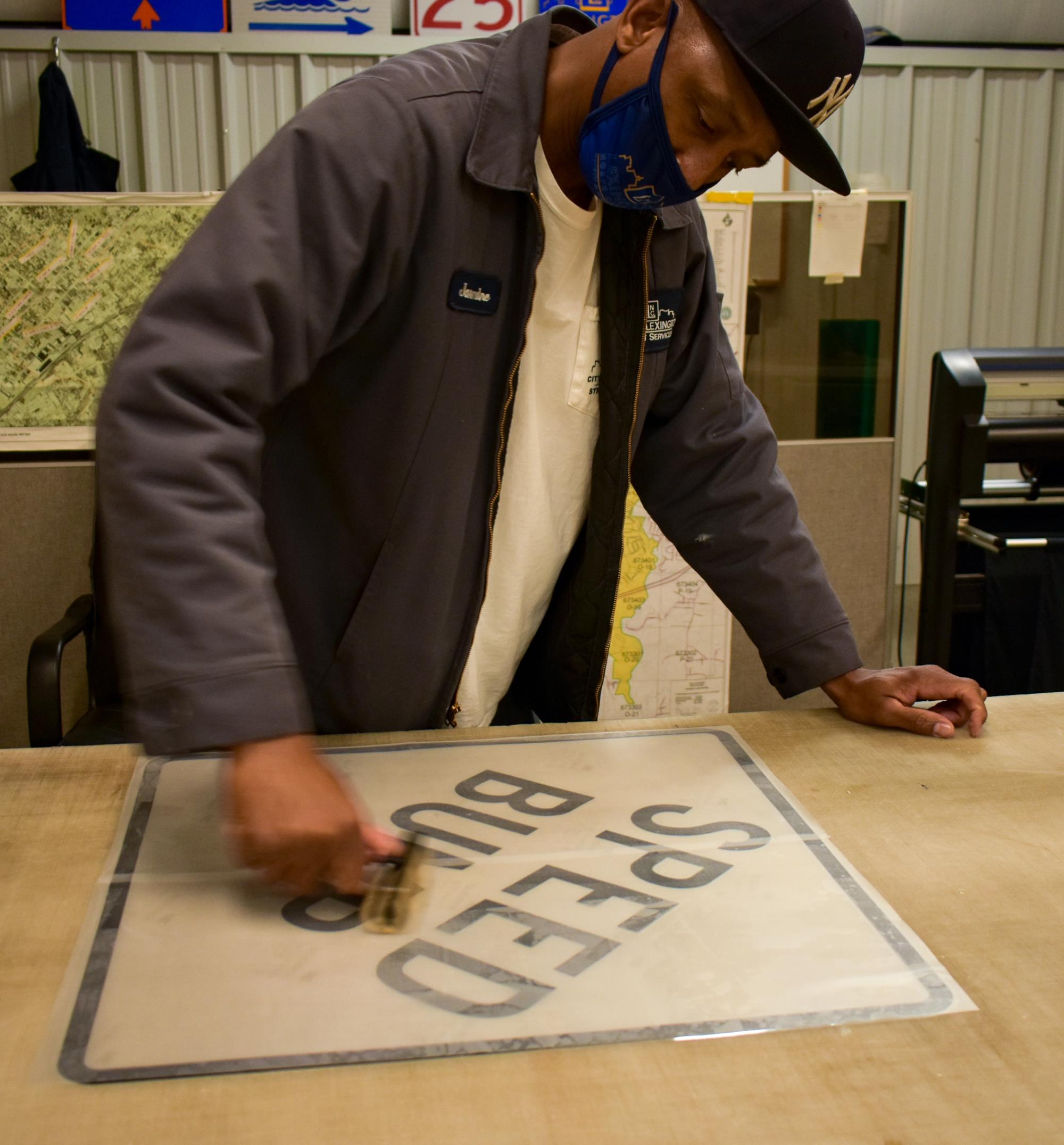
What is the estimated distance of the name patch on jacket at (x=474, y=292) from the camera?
Result: 961 millimetres

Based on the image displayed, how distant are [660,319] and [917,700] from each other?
468 mm

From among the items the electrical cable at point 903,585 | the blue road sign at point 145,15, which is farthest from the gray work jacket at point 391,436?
the blue road sign at point 145,15

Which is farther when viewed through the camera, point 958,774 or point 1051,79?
point 1051,79

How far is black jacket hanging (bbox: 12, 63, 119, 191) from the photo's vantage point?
3.35m

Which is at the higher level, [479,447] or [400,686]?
[479,447]

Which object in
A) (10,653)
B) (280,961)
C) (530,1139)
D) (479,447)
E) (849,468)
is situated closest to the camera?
(530,1139)

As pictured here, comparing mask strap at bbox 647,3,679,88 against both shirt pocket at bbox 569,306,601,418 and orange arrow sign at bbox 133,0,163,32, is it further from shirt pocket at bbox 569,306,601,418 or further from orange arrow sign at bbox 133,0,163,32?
orange arrow sign at bbox 133,0,163,32

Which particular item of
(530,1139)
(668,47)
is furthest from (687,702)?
(530,1139)

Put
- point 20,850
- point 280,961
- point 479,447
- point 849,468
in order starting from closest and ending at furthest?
point 280,961 → point 20,850 → point 479,447 → point 849,468

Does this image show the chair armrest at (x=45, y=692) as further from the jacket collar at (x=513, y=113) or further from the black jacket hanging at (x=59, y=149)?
the black jacket hanging at (x=59, y=149)

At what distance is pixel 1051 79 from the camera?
4086 mm

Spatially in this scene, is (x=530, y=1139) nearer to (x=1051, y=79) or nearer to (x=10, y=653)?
(x=10, y=653)

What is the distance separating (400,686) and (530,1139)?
23.1 inches

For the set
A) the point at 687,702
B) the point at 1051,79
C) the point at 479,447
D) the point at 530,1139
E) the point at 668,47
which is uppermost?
the point at 1051,79
